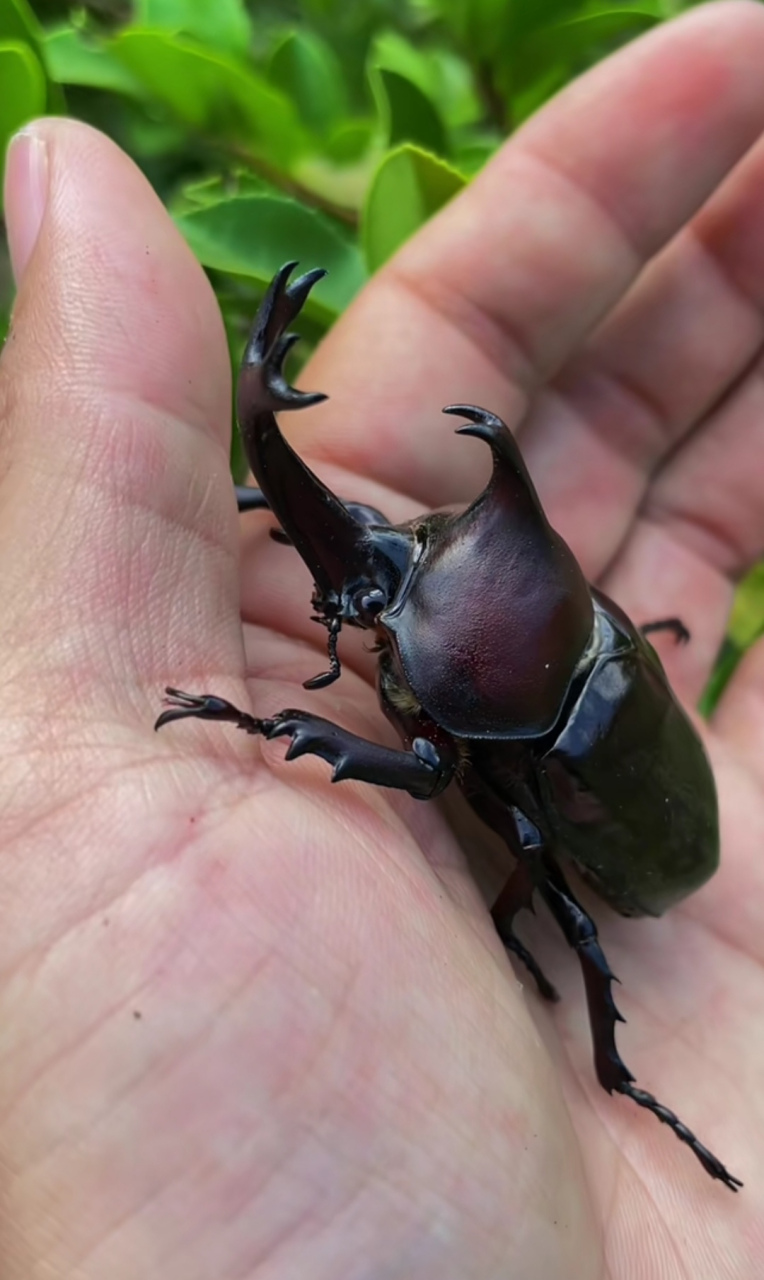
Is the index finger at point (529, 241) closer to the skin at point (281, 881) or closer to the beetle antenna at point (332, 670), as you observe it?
the skin at point (281, 881)

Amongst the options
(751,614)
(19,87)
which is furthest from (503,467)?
(751,614)

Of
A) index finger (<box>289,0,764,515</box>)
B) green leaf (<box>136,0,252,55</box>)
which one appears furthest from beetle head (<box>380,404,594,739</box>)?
green leaf (<box>136,0,252,55</box>)

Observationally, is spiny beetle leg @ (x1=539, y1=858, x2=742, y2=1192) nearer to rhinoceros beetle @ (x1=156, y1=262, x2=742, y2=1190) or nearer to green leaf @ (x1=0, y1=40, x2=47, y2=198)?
rhinoceros beetle @ (x1=156, y1=262, x2=742, y2=1190)

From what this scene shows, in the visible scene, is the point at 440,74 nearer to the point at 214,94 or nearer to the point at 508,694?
the point at 214,94

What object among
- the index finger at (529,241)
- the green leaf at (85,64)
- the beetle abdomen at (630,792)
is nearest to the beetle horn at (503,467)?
the beetle abdomen at (630,792)

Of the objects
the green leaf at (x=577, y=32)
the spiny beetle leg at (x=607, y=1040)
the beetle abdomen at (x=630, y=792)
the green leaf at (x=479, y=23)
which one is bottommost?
the spiny beetle leg at (x=607, y=1040)

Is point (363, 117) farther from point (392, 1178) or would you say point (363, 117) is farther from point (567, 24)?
point (392, 1178)
